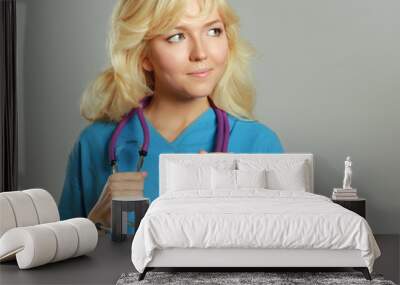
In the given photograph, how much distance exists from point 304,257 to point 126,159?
2.35 meters

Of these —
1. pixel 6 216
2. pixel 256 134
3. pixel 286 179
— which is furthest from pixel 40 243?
pixel 256 134

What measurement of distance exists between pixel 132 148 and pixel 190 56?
978 millimetres

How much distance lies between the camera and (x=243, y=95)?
659 cm

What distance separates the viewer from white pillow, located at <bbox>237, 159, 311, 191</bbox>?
6102 mm

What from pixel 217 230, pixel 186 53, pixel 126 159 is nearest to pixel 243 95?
pixel 186 53

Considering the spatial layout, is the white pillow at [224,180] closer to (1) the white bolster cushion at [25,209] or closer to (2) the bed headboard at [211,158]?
(2) the bed headboard at [211,158]

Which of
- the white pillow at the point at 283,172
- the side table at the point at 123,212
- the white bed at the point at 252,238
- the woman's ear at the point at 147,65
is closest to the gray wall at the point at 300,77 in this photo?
the white pillow at the point at 283,172

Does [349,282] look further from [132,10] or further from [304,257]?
[132,10]

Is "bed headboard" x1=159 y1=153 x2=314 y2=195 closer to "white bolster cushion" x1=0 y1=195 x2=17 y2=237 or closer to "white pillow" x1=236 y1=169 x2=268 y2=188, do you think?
"white pillow" x1=236 y1=169 x2=268 y2=188

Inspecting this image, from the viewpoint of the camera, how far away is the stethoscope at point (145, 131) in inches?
254

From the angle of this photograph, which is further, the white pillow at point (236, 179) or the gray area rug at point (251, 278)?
the white pillow at point (236, 179)

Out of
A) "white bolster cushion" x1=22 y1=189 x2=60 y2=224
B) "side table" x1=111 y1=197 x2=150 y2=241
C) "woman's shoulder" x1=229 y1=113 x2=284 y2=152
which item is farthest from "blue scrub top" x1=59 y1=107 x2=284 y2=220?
"white bolster cushion" x1=22 y1=189 x2=60 y2=224

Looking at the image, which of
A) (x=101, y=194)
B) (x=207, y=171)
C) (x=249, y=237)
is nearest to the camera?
(x=249, y=237)

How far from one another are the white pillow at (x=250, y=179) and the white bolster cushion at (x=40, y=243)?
147 cm
